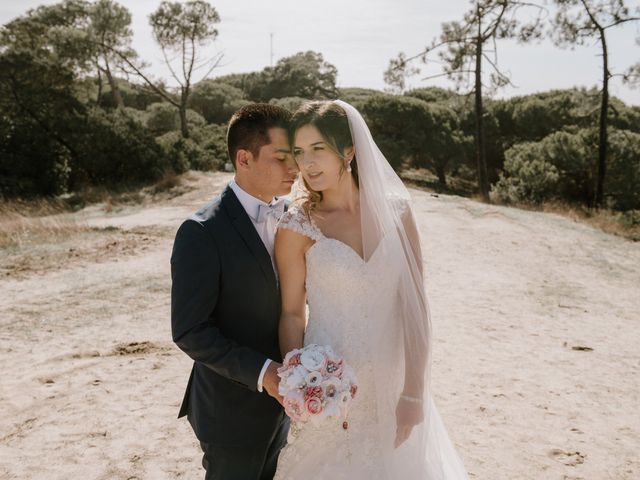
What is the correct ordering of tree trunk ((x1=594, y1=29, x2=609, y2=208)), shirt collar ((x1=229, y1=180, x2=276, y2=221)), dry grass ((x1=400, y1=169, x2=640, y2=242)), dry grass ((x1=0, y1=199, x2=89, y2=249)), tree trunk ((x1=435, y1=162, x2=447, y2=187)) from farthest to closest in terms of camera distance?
tree trunk ((x1=435, y1=162, x2=447, y2=187))
tree trunk ((x1=594, y1=29, x2=609, y2=208))
dry grass ((x1=400, y1=169, x2=640, y2=242))
dry grass ((x1=0, y1=199, x2=89, y2=249))
shirt collar ((x1=229, y1=180, x2=276, y2=221))

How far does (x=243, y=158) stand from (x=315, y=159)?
0.33 metres

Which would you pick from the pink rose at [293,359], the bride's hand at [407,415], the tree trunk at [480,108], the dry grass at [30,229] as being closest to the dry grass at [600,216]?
the tree trunk at [480,108]

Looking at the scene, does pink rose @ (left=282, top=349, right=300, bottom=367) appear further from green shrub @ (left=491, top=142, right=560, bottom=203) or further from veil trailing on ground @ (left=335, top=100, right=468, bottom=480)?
green shrub @ (left=491, top=142, right=560, bottom=203)

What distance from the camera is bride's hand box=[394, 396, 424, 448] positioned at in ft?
8.43

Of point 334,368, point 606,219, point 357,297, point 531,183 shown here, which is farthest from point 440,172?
point 334,368

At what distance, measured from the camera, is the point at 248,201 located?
2432 millimetres

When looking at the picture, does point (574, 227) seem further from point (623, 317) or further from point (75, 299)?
point (75, 299)

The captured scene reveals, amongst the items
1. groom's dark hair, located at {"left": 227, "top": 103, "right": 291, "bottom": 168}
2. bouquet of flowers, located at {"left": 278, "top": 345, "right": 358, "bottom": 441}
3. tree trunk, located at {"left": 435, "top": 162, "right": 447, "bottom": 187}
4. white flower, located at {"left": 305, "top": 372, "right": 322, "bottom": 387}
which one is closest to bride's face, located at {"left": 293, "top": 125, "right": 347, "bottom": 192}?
groom's dark hair, located at {"left": 227, "top": 103, "right": 291, "bottom": 168}

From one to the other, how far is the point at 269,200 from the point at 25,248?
11530 mm

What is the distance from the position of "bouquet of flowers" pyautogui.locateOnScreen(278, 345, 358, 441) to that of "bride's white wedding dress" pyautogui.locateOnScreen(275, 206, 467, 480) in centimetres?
42

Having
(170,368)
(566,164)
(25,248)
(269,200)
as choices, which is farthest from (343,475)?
(566,164)

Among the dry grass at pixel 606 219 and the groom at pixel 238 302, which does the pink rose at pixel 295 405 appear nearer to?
the groom at pixel 238 302

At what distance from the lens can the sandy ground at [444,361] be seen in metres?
4.59

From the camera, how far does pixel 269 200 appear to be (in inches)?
101
